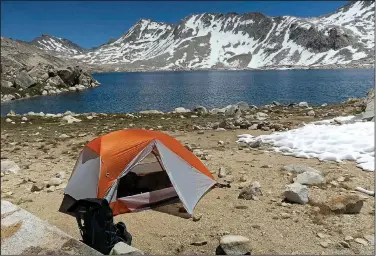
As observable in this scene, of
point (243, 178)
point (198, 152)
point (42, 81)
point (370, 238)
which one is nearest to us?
point (370, 238)

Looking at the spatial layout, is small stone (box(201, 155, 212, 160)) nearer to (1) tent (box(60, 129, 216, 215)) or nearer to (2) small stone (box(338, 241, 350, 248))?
(1) tent (box(60, 129, 216, 215))

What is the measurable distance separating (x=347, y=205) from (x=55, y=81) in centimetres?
7048

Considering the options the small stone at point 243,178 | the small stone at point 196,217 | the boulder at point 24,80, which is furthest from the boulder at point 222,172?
the boulder at point 24,80

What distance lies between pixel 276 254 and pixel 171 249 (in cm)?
214

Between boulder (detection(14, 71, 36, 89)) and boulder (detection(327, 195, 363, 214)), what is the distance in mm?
59622

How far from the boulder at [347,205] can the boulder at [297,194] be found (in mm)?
671

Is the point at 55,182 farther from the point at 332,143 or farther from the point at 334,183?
the point at 332,143

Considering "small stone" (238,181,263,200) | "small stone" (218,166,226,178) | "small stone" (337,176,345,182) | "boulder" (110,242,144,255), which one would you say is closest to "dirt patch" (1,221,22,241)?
"boulder" (110,242,144,255)

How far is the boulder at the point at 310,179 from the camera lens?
10680 mm

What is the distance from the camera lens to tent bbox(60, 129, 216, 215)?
A: 383 inches

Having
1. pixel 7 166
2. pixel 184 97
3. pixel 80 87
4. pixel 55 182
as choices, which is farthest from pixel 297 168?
pixel 80 87

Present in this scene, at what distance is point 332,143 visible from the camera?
14336mm

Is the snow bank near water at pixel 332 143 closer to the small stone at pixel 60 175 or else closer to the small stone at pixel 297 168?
the small stone at pixel 297 168

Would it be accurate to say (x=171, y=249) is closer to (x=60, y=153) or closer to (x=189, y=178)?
(x=189, y=178)
